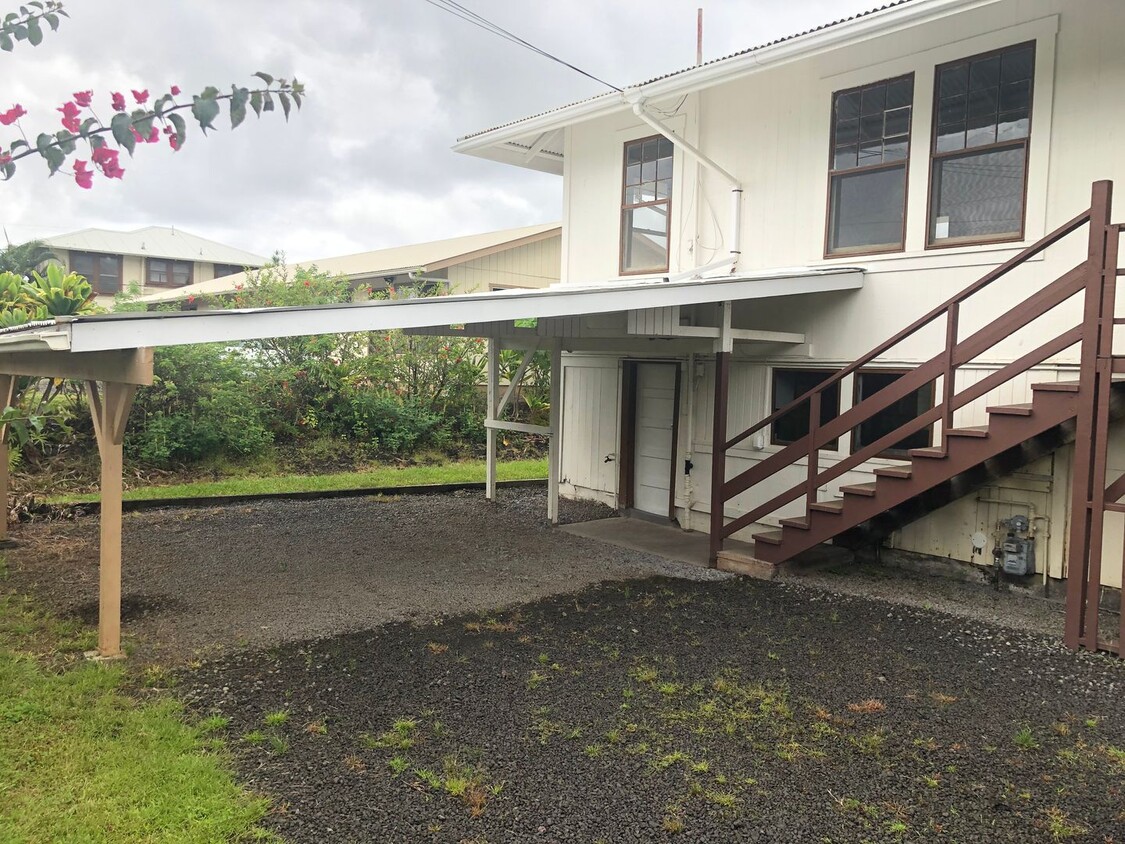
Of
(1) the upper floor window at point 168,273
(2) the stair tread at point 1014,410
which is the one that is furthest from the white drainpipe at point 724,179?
(1) the upper floor window at point 168,273

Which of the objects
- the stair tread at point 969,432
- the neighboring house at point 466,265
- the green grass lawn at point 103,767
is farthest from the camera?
the neighboring house at point 466,265

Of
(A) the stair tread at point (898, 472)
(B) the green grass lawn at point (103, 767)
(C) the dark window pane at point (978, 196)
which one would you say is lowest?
(B) the green grass lawn at point (103, 767)

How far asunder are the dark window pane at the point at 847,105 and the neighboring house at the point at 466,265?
10302 mm

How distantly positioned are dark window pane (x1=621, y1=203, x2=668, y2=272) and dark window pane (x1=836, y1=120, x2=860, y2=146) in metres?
2.19

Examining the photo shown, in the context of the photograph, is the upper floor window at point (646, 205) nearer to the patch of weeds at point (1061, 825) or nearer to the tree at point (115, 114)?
the patch of weeds at point (1061, 825)

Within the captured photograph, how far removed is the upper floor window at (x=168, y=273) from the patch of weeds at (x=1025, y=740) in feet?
121

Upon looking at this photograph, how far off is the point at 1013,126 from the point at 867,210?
133 cm

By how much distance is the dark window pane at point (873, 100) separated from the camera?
717 cm

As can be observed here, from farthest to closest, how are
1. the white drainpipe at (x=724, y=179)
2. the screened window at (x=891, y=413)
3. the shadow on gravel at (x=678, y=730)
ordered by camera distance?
the white drainpipe at (x=724, y=179)
the screened window at (x=891, y=413)
the shadow on gravel at (x=678, y=730)

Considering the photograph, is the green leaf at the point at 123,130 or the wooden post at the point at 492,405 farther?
the wooden post at the point at 492,405

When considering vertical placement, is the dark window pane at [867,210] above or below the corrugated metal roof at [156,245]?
below

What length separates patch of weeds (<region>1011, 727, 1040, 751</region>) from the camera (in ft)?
12.6

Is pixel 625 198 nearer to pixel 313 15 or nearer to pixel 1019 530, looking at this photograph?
pixel 1019 530

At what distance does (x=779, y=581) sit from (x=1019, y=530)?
75.8 inches
